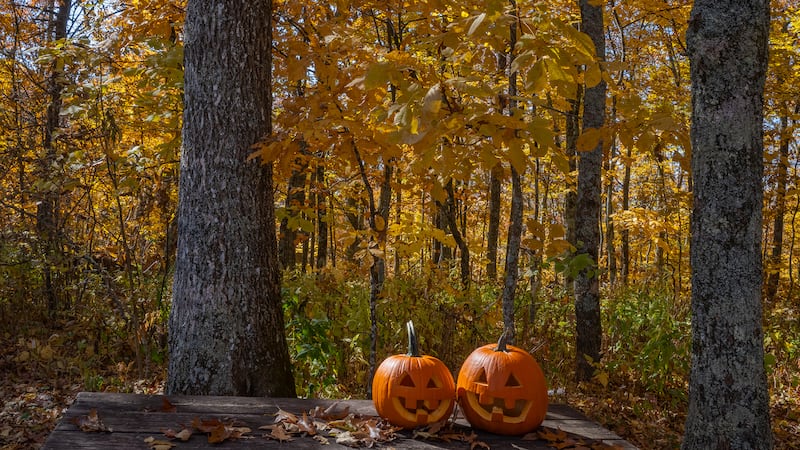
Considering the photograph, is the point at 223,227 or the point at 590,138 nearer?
the point at 590,138

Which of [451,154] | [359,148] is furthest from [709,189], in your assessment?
[359,148]

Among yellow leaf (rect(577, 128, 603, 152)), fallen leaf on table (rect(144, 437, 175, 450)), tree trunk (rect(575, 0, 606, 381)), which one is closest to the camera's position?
fallen leaf on table (rect(144, 437, 175, 450))

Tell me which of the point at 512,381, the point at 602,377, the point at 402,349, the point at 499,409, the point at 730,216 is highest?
the point at 730,216

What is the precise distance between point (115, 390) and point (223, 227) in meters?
2.72

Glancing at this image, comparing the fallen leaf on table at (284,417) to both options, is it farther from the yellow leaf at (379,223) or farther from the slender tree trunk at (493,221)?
the slender tree trunk at (493,221)

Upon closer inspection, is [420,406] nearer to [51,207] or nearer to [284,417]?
[284,417]

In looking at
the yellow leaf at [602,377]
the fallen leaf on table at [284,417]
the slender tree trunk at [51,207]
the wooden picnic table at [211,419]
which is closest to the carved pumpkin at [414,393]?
the wooden picnic table at [211,419]

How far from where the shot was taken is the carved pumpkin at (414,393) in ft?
9.93

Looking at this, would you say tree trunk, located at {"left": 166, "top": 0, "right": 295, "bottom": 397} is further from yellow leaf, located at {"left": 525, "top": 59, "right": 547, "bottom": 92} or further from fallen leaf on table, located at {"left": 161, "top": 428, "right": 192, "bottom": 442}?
yellow leaf, located at {"left": 525, "top": 59, "right": 547, "bottom": 92}

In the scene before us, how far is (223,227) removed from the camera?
383 cm

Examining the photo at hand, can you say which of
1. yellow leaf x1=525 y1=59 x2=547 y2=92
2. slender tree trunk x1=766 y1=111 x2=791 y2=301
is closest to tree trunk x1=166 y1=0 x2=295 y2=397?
yellow leaf x1=525 y1=59 x2=547 y2=92

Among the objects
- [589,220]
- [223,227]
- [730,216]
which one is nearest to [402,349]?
[589,220]

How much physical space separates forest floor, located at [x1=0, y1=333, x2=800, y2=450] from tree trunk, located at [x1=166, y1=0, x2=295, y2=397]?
6.39 feet

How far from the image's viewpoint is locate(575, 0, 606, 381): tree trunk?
6062 mm
